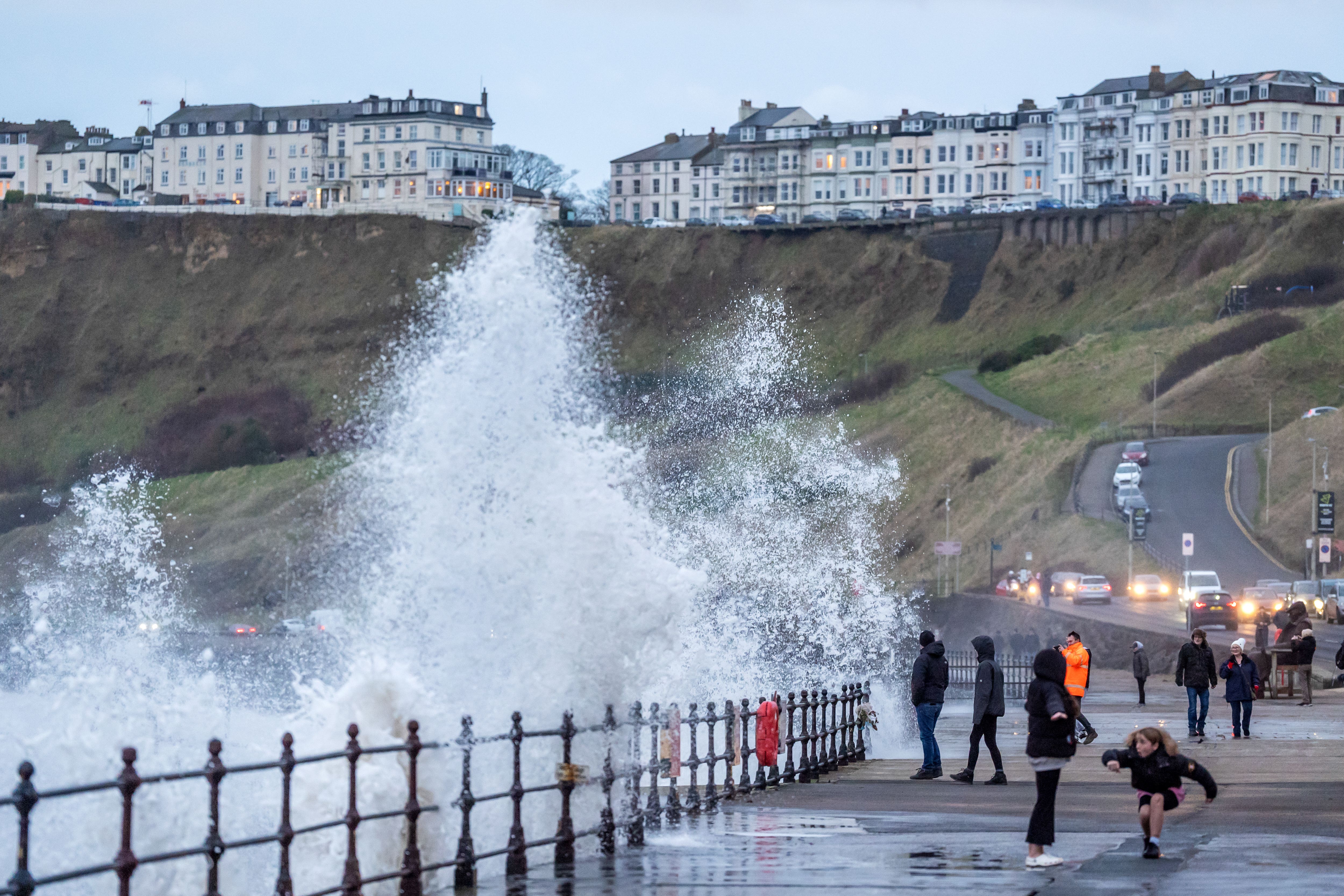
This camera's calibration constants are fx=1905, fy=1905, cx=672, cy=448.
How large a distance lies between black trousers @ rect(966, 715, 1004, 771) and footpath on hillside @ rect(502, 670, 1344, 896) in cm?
23

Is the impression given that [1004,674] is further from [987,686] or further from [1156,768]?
[1156,768]

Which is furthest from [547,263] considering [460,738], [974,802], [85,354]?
[85,354]

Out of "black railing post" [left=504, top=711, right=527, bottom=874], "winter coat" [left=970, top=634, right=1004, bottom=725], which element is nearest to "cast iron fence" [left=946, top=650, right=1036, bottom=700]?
"winter coat" [left=970, top=634, right=1004, bottom=725]

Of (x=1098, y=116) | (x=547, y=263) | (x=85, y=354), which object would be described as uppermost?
(x=1098, y=116)

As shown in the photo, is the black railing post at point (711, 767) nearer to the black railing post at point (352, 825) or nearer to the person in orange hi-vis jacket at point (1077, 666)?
the black railing post at point (352, 825)

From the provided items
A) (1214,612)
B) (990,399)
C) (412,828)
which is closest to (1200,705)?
(412,828)

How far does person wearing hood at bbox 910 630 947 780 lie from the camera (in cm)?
1844

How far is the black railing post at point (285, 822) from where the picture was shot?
9.06 metres

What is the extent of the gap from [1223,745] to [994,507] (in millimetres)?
60306

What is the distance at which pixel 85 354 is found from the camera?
140000 millimetres

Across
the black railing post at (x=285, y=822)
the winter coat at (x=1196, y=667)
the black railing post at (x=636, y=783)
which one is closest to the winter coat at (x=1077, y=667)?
the winter coat at (x=1196, y=667)

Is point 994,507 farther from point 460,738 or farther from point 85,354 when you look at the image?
point 85,354

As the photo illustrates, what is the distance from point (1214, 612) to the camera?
4750 cm

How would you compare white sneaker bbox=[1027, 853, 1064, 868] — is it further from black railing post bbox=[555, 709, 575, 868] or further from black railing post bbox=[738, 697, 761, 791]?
black railing post bbox=[738, 697, 761, 791]
